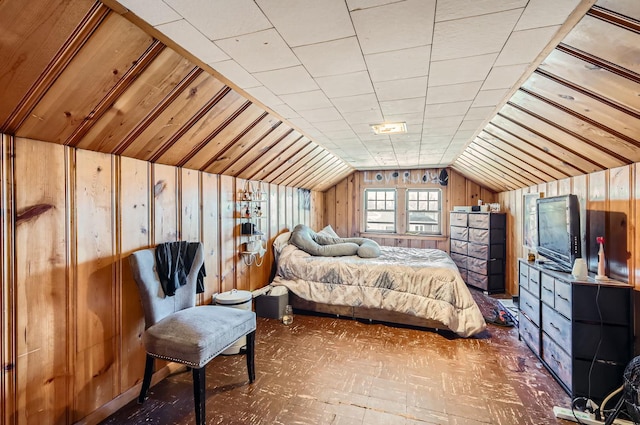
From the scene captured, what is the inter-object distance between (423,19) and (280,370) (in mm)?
2845

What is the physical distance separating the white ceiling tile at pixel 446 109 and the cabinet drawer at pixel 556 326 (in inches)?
76.2

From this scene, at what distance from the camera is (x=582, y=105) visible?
1.98 m

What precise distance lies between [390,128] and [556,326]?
2396mm

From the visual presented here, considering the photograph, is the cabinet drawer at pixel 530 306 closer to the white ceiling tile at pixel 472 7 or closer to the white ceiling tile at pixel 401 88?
the white ceiling tile at pixel 401 88

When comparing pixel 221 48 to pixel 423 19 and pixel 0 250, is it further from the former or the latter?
pixel 0 250

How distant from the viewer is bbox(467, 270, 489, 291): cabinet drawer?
5.05 metres

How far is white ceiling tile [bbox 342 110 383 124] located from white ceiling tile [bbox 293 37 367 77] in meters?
0.85

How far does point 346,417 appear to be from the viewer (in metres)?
2.07

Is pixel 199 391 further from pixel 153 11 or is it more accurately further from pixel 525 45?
pixel 525 45

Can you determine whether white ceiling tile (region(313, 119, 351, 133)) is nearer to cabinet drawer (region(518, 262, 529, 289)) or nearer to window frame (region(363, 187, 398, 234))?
cabinet drawer (region(518, 262, 529, 289))

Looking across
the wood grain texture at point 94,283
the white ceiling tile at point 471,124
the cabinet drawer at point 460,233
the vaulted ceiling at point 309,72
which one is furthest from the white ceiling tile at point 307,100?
the cabinet drawer at point 460,233

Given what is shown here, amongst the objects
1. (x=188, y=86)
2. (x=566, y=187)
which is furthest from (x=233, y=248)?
(x=566, y=187)

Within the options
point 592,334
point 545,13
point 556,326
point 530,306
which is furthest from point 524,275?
point 545,13

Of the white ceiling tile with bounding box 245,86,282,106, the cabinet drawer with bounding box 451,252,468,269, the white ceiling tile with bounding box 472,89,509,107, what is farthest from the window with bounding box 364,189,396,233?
the white ceiling tile with bounding box 245,86,282,106
